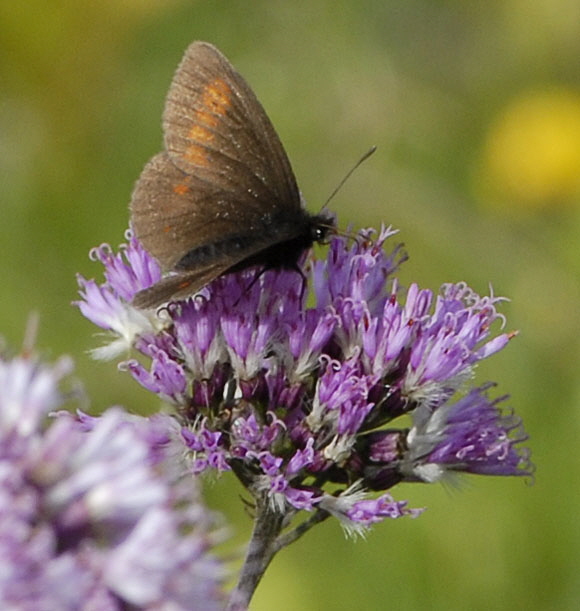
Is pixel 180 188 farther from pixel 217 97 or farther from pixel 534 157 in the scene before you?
pixel 534 157

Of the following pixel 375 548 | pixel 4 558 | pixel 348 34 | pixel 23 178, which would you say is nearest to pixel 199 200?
pixel 4 558

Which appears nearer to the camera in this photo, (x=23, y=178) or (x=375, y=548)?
(x=375, y=548)

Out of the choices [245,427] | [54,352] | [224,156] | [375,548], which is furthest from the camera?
[54,352]

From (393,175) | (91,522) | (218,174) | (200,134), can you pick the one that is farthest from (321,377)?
(393,175)

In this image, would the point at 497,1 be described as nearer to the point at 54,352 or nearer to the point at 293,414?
the point at 54,352

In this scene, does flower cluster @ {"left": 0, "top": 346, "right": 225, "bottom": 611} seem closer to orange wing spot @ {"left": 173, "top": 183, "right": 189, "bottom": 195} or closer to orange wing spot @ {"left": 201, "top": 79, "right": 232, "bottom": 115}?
orange wing spot @ {"left": 173, "top": 183, "right": 189, "bottom": 195}

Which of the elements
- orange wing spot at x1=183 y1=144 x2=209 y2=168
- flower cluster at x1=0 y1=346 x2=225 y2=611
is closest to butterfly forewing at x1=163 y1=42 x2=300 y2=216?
orange wing spot at x1=183 y1=144 x2=209 y2=168

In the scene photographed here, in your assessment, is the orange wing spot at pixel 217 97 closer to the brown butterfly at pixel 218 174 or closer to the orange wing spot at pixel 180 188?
the brown butterfly at pixel 218 174

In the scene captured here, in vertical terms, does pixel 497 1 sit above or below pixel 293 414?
above
